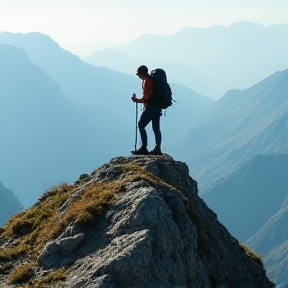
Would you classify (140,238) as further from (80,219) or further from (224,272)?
(224,272)

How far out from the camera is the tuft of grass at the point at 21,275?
35.6 feet

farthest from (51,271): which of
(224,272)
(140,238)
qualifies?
(224,272)

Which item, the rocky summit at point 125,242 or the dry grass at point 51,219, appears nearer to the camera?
the rocky summit at point 125,242

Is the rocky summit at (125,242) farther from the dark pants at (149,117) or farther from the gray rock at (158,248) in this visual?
the dark pants at (149,117)

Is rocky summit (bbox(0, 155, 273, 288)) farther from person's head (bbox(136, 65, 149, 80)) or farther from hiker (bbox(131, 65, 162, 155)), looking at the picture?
person's head (bbox(136, 65, 149, 80))

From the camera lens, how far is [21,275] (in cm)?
1093

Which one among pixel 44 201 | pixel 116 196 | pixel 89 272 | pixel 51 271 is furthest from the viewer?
pixel 44 201

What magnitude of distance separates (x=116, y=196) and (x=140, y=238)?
2.56 m

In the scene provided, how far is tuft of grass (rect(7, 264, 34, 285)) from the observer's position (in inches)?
428

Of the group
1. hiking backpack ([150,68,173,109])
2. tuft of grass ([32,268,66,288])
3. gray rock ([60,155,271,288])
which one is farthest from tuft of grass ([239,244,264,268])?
tuft of grass ([32,268,66,288])

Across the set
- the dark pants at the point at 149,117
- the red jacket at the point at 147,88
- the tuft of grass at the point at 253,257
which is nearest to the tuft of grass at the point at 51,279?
the tuft of grass at the point at 253,257

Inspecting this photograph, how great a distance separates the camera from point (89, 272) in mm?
9758

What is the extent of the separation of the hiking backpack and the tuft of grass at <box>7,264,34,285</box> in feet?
27.0

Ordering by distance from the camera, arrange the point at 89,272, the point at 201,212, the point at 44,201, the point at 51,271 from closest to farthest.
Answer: the point at 89,272 → the point at 51,271 → the point at 201,212 → the point at 44,201
